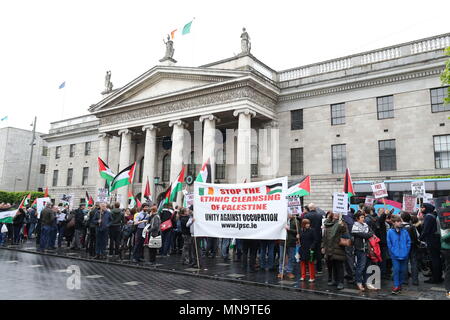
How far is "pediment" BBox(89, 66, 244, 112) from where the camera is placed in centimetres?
2731

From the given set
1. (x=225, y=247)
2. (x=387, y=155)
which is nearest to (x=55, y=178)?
(x=225, y=247)

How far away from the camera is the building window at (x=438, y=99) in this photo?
72.4 ft

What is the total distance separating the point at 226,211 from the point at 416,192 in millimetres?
8052

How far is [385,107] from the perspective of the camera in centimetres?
2414

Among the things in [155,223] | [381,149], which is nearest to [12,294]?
[155,223]

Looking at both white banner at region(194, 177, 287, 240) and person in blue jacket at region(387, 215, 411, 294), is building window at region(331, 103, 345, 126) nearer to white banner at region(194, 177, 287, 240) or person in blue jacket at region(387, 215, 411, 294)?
white banner at region(194, 177, 287, 240)

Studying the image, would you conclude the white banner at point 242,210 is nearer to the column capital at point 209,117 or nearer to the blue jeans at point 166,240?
the blue jeans at point 166,240

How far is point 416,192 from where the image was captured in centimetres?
1362

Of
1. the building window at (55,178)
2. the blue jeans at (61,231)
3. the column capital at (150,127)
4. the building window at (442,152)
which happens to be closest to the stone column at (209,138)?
the column capital at (150,127)

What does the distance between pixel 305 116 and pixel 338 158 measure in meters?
4.23

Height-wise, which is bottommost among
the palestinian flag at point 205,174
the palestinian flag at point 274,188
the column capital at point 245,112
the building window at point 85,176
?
the palestinian flag at point 274,188

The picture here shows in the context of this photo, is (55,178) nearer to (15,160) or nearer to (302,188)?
(15,160)

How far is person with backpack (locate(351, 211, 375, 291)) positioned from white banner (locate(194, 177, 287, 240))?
184cm

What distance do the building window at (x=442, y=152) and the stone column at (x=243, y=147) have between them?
39.2ft
